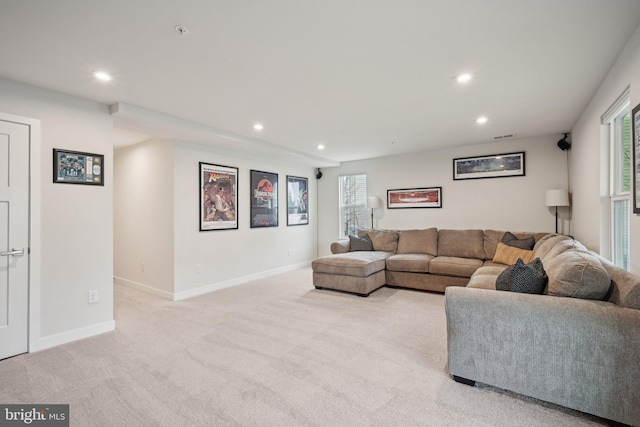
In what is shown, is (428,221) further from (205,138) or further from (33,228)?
(33,228)

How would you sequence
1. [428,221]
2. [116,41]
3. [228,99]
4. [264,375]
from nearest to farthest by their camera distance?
[116,41] < [264,375] < [228,99] < [428,221]

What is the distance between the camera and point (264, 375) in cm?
230

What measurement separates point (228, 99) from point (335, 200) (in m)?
4.15

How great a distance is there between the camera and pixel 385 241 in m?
5.67

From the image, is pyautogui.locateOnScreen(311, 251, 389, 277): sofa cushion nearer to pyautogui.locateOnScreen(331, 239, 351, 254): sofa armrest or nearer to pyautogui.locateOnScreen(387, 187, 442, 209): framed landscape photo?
pyautogui.locateOnScreen(331, 239, 351, 254): sofa armrest

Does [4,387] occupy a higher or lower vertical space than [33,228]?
lower

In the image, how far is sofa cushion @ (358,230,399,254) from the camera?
5.62 meters

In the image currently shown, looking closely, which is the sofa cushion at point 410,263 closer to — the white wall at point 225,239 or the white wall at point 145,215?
the white wall at point 225,239

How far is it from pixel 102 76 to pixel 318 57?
1.83 m

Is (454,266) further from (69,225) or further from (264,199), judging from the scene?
(69,225)

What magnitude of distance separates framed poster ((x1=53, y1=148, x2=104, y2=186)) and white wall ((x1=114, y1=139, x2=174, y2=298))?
122cm

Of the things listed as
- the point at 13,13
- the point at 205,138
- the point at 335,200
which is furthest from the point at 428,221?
the point at 13,13

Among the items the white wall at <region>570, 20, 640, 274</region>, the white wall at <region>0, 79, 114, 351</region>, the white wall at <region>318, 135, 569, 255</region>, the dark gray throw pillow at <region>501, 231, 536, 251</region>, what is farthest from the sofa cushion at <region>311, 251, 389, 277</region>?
the white wall at <region>0, 79, 114, 351</region>

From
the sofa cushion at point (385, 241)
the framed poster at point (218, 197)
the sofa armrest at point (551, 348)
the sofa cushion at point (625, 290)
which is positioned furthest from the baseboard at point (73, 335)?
the sofa cushion at point (625, 290)
